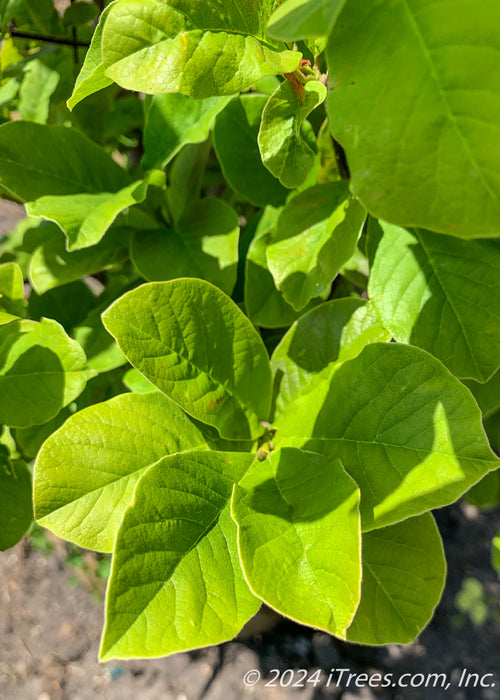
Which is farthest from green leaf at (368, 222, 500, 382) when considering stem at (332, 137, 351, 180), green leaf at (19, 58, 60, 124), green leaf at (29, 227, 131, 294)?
green leaf at (19, 58, 60, 124)

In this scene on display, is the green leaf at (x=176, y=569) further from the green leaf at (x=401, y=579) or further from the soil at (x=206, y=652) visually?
the soil at (x=206, y=652)

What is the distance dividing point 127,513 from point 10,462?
441 millimetres

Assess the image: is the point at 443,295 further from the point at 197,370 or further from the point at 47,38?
the point at 47,38

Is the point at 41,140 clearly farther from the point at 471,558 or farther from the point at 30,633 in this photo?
the point at 471,558

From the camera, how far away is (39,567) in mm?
2350

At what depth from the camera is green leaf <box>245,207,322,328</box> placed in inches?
38.0

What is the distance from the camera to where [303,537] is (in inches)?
25.9

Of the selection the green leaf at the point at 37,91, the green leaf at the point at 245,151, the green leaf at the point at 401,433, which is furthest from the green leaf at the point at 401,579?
the green leaf at the point at 37,91

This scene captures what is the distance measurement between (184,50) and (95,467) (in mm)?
501

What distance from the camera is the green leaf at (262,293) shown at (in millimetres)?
966

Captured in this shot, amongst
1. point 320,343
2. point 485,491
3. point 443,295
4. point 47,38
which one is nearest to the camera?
point 443,295

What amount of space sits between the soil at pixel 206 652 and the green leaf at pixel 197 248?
1.26m

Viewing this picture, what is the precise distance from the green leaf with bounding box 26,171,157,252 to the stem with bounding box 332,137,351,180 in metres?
0.30

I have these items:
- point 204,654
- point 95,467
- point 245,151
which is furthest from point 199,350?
point 204,654
